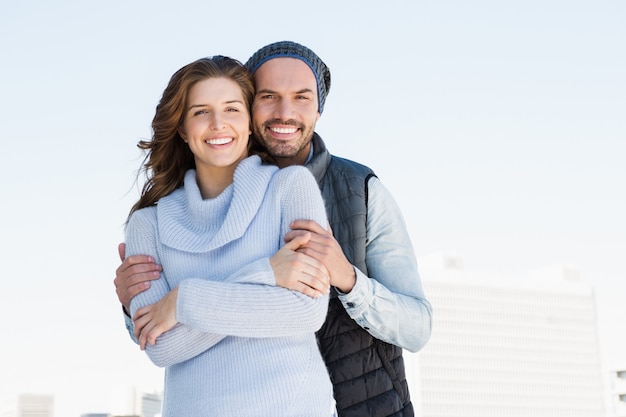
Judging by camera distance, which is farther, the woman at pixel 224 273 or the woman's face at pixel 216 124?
the woman's face at pixel 216 124

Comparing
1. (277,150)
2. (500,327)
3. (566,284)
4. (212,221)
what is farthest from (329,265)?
(566,284)

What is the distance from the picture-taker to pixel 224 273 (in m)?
2.68

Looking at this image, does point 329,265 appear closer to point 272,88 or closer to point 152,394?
point 272,88

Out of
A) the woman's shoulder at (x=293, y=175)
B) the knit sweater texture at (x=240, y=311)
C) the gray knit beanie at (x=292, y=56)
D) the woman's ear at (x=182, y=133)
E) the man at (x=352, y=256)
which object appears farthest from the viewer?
the gray knit beanie at (x=292, y=56)

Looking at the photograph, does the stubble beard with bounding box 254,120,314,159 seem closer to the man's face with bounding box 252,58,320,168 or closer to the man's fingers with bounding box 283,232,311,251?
the man's face with bounding box 252,58,320,168

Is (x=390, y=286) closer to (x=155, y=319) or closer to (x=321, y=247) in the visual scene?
(x=321, y=247)

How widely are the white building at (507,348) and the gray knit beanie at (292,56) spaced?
316 ft

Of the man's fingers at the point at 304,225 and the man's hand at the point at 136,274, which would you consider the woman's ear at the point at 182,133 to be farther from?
the man's fingers at the point at 304,225

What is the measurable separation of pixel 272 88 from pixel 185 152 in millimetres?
575

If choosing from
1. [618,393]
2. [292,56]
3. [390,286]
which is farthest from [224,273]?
[618,393]

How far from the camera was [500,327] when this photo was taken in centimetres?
10875

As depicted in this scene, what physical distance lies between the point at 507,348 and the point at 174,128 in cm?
11098

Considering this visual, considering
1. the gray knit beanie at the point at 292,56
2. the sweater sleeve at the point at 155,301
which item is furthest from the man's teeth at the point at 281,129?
the sweater sleeve at the point at 155,301

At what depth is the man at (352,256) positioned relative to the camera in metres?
3.26
